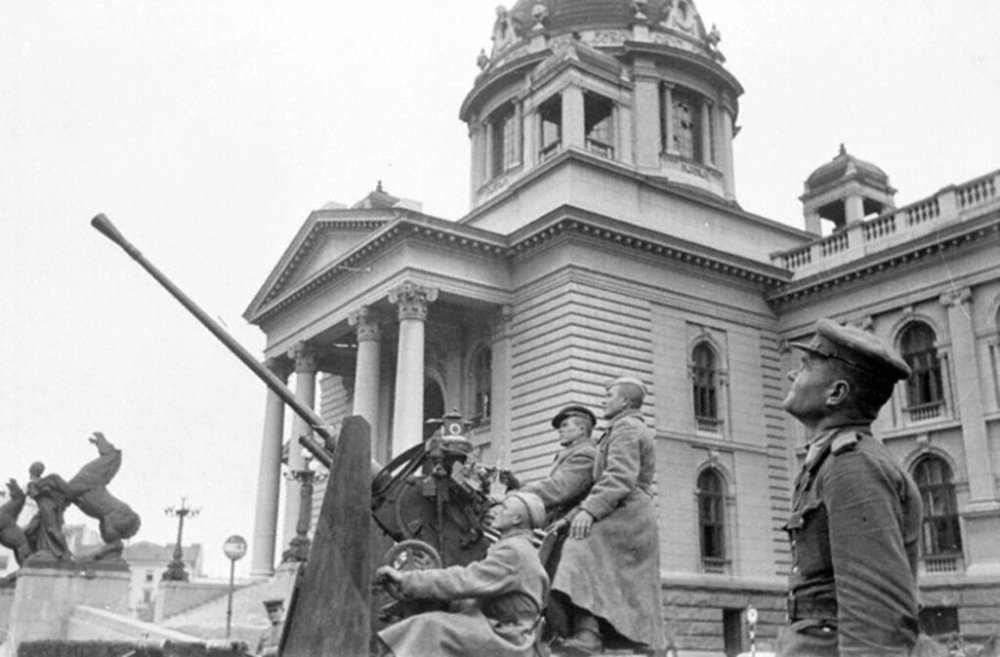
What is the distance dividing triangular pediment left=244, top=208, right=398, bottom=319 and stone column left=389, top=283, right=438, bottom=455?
2.35m

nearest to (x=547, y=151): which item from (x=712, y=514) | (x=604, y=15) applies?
(x=604, y=15)

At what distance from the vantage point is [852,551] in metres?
2.50

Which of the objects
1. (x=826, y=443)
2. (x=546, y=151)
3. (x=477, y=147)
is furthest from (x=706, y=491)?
(x=826, y=443)

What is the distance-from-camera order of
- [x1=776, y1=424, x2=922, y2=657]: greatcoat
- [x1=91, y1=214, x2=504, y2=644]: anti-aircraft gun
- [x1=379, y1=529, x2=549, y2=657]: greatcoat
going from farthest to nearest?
1. [x1=91, y1=214, x2=504, y2=644]: anti-aircraft gun
2. [x1=379, y1=529, x2=549, y2=657]: greatcoat
3. [x1=776, y1=424, x2=922, y2=657]: greatcoat

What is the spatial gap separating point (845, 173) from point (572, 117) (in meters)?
11.4

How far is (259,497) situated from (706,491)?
50.8 ft

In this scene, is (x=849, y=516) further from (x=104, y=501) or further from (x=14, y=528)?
(x=14, y=528)

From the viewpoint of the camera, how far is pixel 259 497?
35.4 metres

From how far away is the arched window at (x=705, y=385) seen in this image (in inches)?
1182

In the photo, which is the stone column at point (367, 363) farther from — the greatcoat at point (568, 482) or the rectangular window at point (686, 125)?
the greatcoat at point (568, 482)

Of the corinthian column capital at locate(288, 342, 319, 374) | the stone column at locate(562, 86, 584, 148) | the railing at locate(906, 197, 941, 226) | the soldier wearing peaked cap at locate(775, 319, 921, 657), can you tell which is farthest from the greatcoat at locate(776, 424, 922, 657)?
the corinthian column capital at locate(288, 342, 319, 374)

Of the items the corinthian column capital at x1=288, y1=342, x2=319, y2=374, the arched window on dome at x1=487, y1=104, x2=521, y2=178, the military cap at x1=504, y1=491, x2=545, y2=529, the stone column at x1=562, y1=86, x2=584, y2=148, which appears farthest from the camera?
the arched window on dome at x1=487, y1=104, x2=521, y2=178

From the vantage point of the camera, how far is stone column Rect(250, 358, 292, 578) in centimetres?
3422

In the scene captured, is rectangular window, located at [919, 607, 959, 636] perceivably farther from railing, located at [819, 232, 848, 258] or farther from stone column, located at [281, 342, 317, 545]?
stone column, located at [281, 342, 317, 545]
